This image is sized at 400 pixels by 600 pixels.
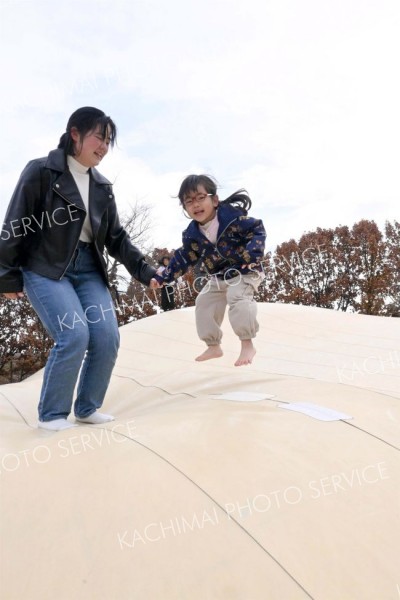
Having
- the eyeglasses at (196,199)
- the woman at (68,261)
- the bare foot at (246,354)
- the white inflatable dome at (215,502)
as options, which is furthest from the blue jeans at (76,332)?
the bare foot at (246,354)

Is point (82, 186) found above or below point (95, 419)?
above

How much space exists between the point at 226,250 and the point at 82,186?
33.5 inches

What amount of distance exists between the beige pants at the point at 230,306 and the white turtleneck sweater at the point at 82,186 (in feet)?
2.77

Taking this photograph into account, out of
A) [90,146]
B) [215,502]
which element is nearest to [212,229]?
[90,146]

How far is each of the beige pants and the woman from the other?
0.72 metres

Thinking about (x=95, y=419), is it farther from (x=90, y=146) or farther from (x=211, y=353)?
(x=90, y=146)

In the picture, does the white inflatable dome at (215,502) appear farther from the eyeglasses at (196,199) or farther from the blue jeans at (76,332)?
the eyeglasses at (196,199)

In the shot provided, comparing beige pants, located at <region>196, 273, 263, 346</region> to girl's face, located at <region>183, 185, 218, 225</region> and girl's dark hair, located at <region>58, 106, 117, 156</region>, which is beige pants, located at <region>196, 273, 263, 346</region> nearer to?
girl's face, located at <region>183, 185, 218, 225</region>

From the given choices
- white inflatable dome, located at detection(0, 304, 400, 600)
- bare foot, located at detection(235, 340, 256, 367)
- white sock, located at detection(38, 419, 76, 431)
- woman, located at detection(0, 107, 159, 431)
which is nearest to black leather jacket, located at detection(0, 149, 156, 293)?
woman, located at detection(0, 107, 159, 431)

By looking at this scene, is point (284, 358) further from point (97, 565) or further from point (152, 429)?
point (97, 565)

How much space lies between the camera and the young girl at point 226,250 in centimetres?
262

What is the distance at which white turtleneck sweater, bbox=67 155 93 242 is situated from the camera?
2.23 meters

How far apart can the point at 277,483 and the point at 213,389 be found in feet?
3.51

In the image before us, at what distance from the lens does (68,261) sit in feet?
6.92
